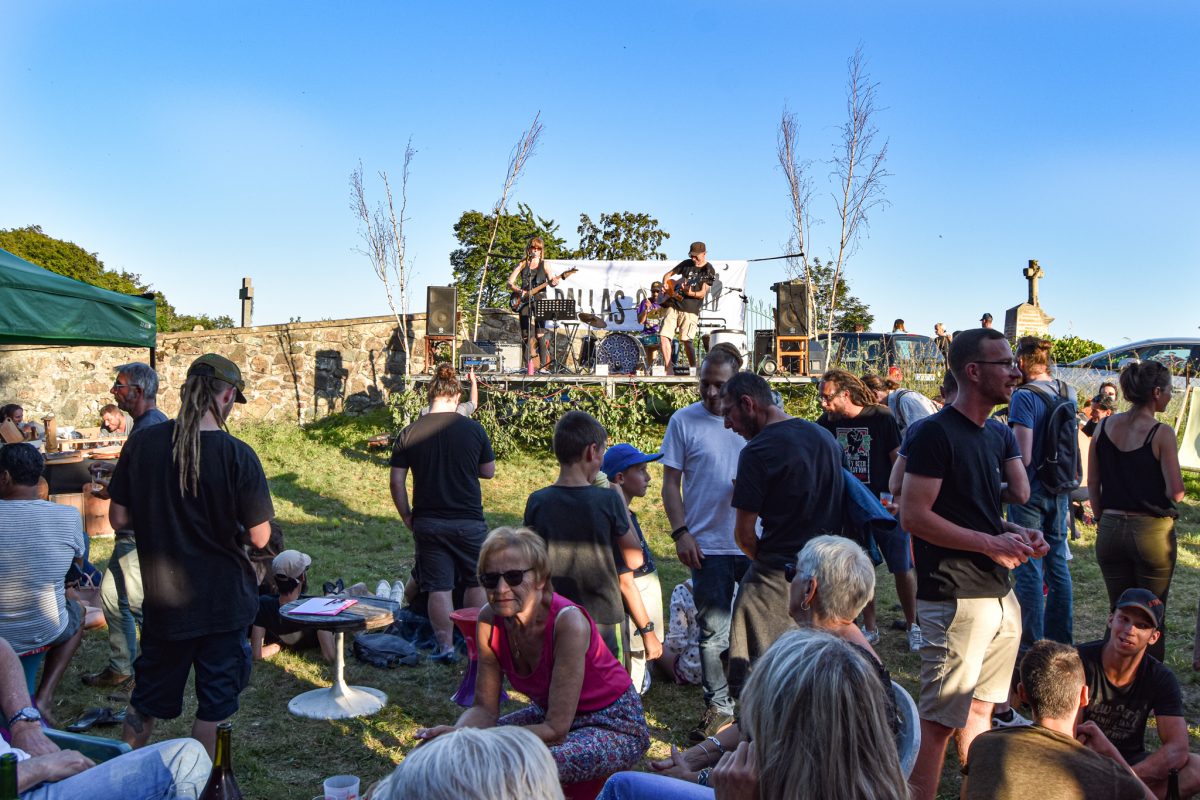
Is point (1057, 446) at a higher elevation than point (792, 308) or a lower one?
lower

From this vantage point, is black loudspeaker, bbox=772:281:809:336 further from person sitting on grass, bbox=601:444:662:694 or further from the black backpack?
person sitting on grass, bbox=601:444:662:694

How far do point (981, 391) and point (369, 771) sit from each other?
9.31ft

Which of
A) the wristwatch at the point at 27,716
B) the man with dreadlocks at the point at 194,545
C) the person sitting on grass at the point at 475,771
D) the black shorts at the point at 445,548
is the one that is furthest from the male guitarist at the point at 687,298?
the person sitting on grass at the point at 475,771

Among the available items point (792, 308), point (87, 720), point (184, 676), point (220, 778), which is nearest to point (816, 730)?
point (220, 778)

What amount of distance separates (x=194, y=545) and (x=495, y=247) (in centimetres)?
1607

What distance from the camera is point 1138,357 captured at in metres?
12.0

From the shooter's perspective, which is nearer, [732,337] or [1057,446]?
[1057,446]

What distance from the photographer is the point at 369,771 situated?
12.2 feet

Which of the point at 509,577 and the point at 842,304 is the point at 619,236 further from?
the point at 509,577

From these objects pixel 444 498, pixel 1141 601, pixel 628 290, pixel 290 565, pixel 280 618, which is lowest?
pixel 280 618

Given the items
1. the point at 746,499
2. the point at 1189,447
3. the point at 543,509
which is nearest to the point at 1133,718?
the point at 746,499

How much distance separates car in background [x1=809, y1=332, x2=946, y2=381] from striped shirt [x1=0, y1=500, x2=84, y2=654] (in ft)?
32.5

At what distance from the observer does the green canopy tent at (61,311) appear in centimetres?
541

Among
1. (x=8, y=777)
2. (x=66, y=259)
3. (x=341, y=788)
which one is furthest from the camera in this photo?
(x=66, y=259)
